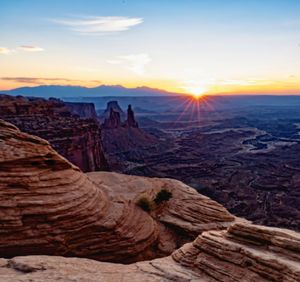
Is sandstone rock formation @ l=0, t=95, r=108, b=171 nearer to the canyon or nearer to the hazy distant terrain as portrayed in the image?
the hazy distant terrain

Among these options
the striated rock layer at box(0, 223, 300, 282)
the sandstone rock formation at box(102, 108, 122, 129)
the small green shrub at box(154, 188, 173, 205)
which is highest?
the striated rock layer at box(0, 223, 300, 282)

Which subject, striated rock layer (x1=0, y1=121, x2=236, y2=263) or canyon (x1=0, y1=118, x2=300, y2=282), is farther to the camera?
striated rock layer (x1=0, y1=121, x2=236, y2=263)

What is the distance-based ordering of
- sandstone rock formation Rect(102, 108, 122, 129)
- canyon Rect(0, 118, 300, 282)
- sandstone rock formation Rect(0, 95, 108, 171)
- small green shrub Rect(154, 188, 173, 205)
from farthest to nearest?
1. sandstone rock formation Rect(102, 108, 122, 129)
2. sandstone rock formation Rect(0, 95, 108, 171)
3. small green shrub Rect(154, 188, 173, 205)
4. canyon Rect(0, 118, 300, 282)

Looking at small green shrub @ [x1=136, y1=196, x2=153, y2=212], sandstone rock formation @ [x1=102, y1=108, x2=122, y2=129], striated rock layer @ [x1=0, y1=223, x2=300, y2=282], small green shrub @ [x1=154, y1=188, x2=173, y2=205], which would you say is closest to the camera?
striated rock layer @ [x1=0, y1=223, x2=300, y2=282]

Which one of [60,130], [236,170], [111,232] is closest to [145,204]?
[111,232]

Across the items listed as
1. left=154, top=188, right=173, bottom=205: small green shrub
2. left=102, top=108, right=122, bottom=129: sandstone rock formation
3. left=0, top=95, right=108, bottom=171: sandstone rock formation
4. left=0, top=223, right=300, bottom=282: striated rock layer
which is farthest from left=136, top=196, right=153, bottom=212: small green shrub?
left=102, top=108, right=122, bottom=129: sandstone rock formation

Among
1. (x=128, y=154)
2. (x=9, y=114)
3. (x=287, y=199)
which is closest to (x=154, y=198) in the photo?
(x=9, y=114)

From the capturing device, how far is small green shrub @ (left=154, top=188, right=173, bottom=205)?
3301 cm

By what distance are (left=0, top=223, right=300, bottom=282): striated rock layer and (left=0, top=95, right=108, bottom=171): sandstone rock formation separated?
47971 mm

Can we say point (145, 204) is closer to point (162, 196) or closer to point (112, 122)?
point (162, 196)

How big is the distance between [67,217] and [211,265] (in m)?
10.1

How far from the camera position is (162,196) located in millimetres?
33344

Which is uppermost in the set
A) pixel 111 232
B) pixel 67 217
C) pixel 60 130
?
pixel 67 217

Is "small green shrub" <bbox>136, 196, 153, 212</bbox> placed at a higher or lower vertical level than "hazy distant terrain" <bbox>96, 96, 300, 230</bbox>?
higher
